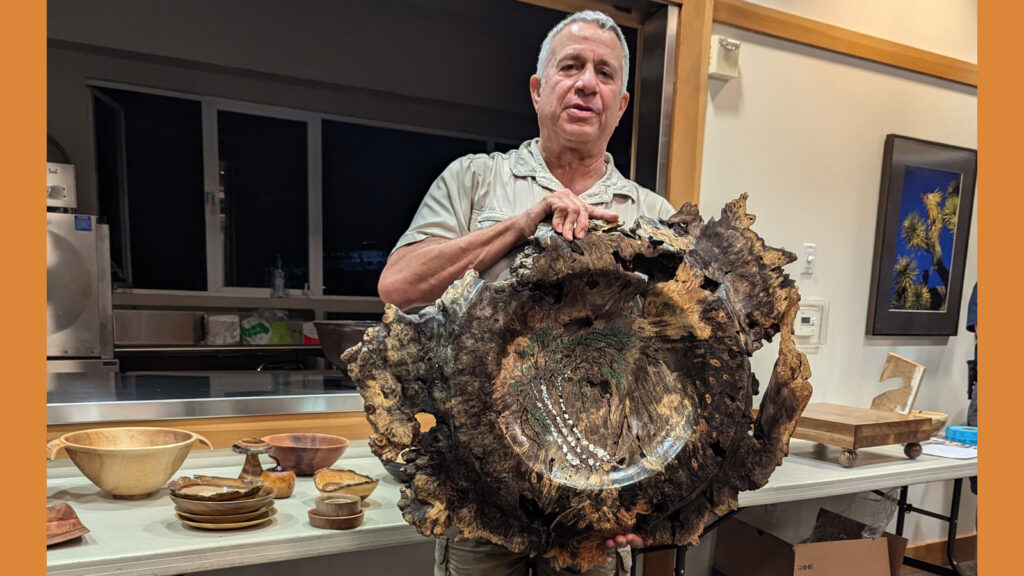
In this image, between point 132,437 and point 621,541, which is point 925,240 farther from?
point 132,437

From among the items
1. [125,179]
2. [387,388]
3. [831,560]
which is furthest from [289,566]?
[125,179]

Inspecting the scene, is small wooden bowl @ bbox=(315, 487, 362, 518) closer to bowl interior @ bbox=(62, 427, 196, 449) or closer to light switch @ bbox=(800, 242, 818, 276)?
bowl interior @ bbox=(62, 427, 196, 449)

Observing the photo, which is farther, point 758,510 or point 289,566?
point 758,510

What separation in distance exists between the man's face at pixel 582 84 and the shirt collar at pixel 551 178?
0.07 meters

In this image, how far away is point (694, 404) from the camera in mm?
969

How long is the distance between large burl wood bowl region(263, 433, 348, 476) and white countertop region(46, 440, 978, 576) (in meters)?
0.04

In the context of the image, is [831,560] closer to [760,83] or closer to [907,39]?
[760,83]

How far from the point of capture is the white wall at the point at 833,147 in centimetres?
206

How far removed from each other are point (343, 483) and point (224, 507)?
0.80 ft

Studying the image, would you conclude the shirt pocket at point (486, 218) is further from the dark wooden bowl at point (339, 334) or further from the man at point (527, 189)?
the dark wooden bowl at point (339, 334)

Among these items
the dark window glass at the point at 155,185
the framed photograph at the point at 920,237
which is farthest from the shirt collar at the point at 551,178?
the dark window glass at the point at 155,185

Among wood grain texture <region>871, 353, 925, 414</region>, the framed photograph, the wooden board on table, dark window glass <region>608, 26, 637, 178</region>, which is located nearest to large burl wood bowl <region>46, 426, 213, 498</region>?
dark window glass <region>608, 26, 637, 178</region>

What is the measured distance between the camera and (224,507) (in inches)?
42.2

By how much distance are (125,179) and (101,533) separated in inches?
120
